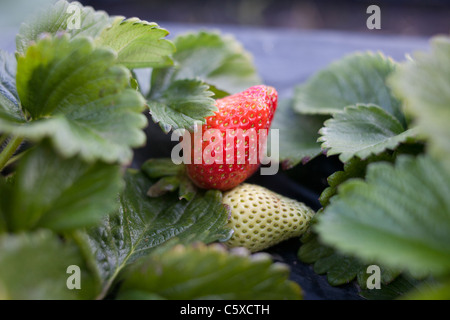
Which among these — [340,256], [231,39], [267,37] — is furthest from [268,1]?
[340,256]

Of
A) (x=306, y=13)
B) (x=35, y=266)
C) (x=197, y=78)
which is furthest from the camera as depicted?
(x=306, y=13)

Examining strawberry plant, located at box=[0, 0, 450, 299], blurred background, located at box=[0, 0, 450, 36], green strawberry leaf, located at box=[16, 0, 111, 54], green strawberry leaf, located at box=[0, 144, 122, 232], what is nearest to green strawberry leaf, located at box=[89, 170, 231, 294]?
strawberry plant, located at box=[0, 0, 450, 299]

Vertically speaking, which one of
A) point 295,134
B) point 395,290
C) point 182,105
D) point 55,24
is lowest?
point 395,290

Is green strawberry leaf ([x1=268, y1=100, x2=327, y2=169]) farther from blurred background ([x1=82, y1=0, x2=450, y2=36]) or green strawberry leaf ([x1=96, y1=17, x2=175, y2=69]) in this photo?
blurred background ([x1=82, y1=0, x2=450, y2=36])

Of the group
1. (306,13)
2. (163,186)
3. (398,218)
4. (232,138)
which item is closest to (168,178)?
(163,186)

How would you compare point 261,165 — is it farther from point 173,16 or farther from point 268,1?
point 268,1

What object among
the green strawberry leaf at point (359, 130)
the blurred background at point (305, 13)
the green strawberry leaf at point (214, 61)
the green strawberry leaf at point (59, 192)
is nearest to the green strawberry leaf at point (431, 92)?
the green strawberry leaf at point (359, 130)

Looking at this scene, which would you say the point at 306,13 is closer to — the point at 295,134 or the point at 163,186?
the point at 295,134
